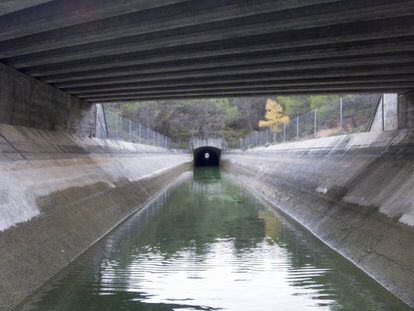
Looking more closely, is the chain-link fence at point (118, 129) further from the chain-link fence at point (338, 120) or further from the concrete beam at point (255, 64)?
the chain-link fence at point (338, 120)

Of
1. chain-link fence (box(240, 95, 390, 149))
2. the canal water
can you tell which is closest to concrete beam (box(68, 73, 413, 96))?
chain-link fence (box(240, 95, 390, 149))

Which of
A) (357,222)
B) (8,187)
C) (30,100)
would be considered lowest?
(357,222)

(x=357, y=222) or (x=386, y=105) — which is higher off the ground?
(x=386, y=105)

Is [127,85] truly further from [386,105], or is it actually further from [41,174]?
[386,105]

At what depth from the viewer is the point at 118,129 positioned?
41438 mm

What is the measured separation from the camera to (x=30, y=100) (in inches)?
830

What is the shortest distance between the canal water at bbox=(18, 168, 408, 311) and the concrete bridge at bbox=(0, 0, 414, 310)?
0.56 meters

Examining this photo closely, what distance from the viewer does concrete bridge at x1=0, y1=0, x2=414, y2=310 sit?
11242 mm

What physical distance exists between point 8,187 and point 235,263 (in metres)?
6.49

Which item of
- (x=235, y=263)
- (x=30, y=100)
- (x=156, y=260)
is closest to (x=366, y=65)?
(x=235, y=263)

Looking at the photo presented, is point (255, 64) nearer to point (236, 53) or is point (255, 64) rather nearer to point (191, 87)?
point (236, 53)

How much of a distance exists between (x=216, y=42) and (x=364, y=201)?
6666 millimetres

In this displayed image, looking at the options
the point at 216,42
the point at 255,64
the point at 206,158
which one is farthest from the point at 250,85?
the point at 206,158

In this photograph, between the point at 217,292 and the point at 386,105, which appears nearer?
the point at 217,292
